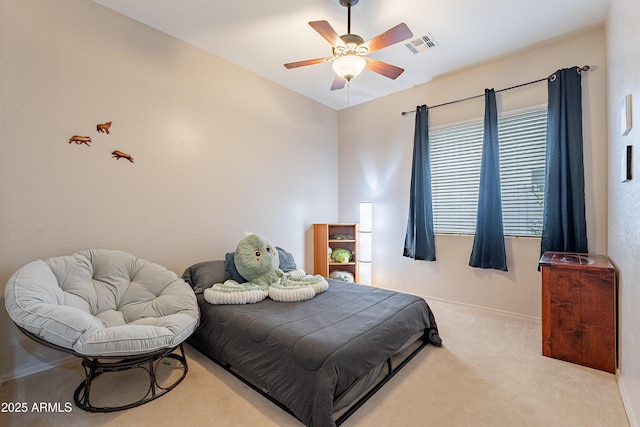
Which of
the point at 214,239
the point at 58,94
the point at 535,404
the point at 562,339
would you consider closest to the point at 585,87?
the point at 562,339

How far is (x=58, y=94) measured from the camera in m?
2.16

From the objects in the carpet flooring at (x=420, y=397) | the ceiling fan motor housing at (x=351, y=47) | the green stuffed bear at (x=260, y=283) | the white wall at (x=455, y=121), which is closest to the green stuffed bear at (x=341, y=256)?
the white wall at (x=455, y=121)

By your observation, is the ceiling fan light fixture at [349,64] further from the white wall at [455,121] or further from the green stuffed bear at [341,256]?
the green stuffed bear at [341,256]

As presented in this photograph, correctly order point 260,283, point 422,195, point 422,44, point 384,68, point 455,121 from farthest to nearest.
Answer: point 422,195, point 455,121, point 422,44, point 260,283, point 384,68

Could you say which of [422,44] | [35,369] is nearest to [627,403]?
[422,44]

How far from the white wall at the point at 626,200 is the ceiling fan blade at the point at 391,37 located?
1.21 m

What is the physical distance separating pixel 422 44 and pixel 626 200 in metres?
2.16

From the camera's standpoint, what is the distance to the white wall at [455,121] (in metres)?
2.65

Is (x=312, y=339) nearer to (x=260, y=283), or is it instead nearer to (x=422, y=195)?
(x=260, y=283)

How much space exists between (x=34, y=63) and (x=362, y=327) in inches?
118

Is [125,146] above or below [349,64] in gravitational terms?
below

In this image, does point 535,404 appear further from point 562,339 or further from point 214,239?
point 214,239

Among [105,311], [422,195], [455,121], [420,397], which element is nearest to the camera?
[420,397]

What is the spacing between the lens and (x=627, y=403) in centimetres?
163
